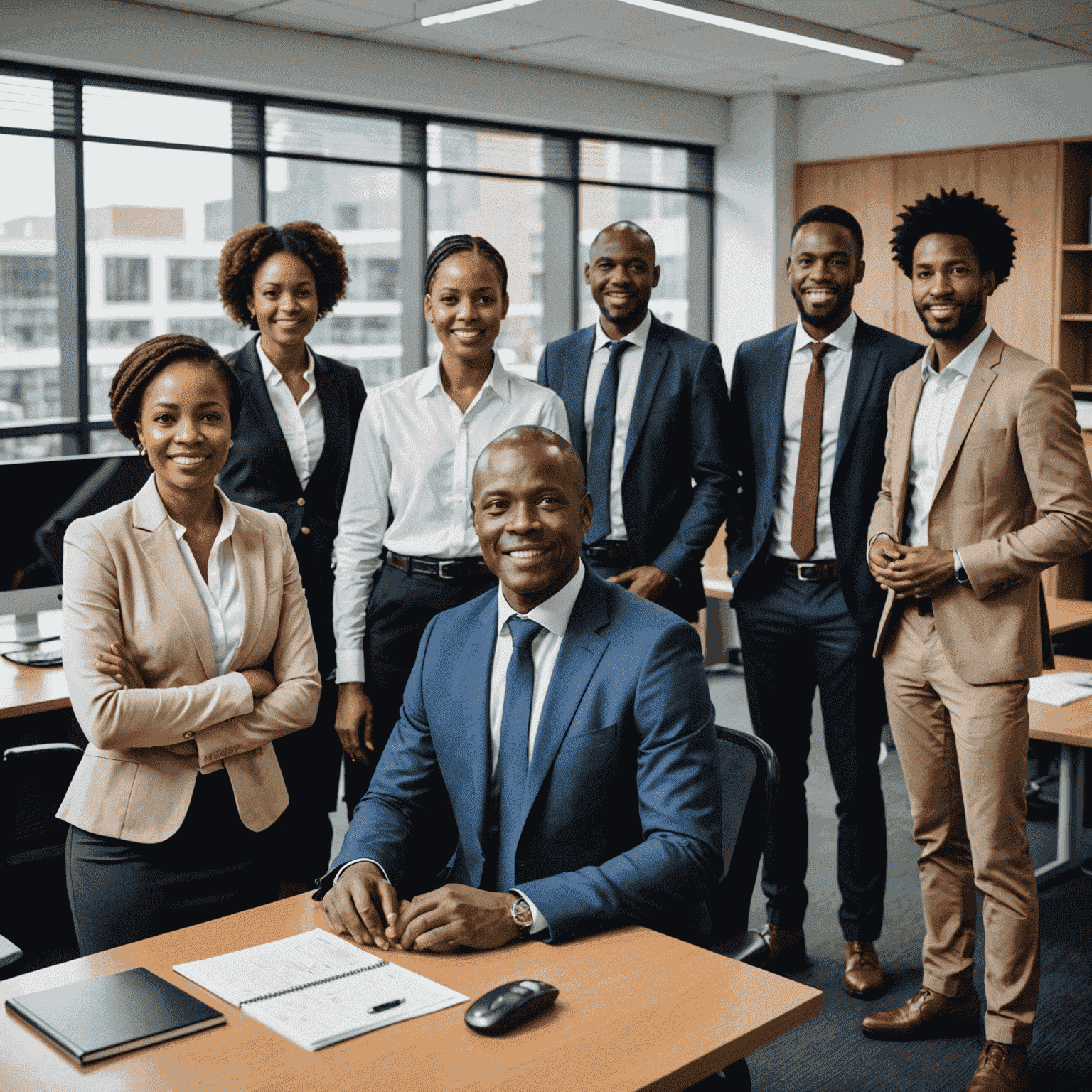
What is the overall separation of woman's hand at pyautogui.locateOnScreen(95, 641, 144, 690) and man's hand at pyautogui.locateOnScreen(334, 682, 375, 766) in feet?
2.26

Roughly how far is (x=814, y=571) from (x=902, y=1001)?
113 cm

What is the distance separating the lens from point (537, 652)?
2.03 meters

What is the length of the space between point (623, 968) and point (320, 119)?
6.11 meters

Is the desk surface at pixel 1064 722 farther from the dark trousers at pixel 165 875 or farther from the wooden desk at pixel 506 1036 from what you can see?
the dark trousers at pixel 165 875

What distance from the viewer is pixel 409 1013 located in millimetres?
1533

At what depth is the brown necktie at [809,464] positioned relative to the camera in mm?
3205

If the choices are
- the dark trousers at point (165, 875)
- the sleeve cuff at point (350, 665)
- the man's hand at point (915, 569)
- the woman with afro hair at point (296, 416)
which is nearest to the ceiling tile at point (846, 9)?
the woman with afro hair at point (296, 416)

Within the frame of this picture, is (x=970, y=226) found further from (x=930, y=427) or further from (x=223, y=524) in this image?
(x=223, y=524)

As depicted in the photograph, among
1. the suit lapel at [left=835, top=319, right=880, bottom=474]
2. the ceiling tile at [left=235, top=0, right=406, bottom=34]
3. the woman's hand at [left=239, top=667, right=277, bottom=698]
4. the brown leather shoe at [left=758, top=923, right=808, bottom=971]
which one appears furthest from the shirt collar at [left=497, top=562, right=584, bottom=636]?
the ceiling tile at [left=235, top=0, right=406, bottom=34]

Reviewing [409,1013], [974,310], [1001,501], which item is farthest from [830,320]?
[409,1013]

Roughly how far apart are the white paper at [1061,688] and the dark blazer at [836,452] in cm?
78

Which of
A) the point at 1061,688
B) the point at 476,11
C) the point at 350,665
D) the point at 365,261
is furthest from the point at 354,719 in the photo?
the point at 365,261

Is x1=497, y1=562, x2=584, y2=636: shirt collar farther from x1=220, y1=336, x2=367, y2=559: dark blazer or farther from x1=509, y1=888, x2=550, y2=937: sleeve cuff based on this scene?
x1=220, y1=336, x2=367, y2=559: dark blazer

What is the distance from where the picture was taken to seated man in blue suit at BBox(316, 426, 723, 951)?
1.78 m
